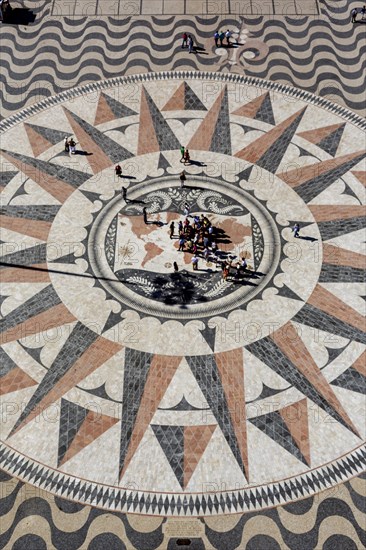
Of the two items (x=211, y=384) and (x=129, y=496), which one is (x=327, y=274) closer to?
(x=211, y=384)

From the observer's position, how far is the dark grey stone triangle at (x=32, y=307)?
28797mm

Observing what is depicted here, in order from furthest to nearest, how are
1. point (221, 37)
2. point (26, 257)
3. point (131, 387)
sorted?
point (221, 37) → point (26, 257) → point (131, 387)

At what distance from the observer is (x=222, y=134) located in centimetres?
3619

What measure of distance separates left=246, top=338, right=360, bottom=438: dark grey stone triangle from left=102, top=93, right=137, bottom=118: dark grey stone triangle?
17.1m

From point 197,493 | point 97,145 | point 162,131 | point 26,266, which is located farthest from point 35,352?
point 162,131

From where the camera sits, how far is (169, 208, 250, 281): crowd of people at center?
30.4 metres

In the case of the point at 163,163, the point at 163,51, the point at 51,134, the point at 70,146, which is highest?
the point at 163,51

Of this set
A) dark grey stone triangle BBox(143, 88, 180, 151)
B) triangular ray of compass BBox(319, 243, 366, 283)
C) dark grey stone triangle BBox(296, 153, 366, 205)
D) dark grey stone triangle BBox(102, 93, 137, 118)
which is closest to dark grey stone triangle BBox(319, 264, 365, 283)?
triangular ray of compass BBox(319, 243, 366, 283)

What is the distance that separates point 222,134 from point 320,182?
6495mm

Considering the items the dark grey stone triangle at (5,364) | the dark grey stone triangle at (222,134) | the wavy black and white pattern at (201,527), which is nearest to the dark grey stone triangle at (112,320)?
the dark grey stone triangle at (5,364)

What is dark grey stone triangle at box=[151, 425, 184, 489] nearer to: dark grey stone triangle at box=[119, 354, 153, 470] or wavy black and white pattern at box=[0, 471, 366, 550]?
dark grey stone triangle at box=[119, 354, 153, 470]

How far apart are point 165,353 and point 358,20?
29410 millimetres

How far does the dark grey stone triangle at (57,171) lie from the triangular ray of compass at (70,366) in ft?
30.5

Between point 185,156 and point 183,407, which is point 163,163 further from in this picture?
point 183,407
